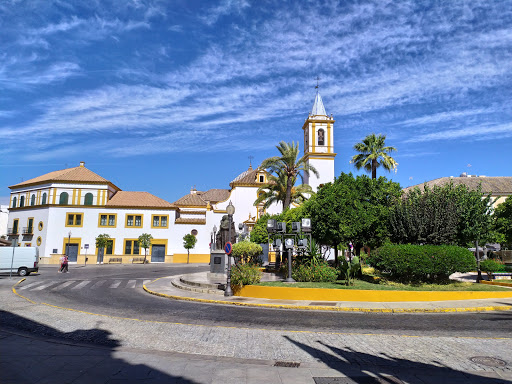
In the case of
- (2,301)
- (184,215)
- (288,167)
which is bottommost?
(2,301)

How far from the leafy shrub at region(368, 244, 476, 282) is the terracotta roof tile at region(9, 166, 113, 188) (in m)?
42.8

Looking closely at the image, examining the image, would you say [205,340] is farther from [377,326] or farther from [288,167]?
[288,167]

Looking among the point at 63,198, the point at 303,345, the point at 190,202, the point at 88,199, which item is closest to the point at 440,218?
the point at 303,345

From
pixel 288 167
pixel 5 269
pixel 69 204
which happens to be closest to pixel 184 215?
pixel 69 204

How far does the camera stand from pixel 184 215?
5416 centimetres

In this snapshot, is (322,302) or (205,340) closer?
(205,340)

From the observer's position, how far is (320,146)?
53688 mm

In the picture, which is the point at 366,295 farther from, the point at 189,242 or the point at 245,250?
the point at 189,242

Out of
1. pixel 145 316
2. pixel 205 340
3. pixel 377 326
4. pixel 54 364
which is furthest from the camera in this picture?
pixel 145 316

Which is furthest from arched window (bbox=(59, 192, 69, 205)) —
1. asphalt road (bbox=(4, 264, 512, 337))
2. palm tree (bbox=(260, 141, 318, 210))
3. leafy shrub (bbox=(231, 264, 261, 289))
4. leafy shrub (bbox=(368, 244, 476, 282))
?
leafy shrub (bbox=(368, 244, 476, 282))

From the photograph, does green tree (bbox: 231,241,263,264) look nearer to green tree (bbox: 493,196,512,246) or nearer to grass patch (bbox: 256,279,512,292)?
grass patch (bbox: 256,279,512,292)

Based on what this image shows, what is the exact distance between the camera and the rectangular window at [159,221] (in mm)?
50188

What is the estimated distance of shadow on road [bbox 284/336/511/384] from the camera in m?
5.94

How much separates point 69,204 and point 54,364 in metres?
47.5
